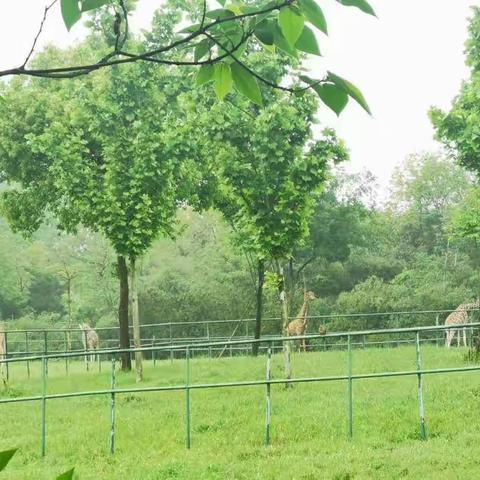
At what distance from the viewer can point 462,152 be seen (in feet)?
59.0

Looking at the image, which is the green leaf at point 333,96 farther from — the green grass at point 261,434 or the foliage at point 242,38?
the green grass at point 261,434

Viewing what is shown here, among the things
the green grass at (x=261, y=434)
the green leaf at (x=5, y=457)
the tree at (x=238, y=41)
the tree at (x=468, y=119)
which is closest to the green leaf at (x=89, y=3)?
the tree at (x=238, y=41)

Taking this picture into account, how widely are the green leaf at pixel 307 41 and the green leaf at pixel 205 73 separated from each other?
0.22 m

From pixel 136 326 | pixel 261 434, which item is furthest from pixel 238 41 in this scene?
pixel 136 326

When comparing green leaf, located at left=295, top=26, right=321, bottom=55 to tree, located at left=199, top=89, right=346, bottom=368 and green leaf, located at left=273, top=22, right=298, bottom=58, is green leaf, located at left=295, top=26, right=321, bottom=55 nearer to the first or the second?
green leaf, located at left=273, top=22, right=298, bottom=58

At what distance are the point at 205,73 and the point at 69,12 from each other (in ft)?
0.90

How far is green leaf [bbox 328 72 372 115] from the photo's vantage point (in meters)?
1.07

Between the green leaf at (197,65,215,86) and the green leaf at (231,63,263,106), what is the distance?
0.05m

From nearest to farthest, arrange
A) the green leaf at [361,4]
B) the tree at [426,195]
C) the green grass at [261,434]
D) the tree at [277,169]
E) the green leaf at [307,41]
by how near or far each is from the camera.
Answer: the green leaf at [361,4]
the green leaf at [307,41]
the green grass at [261,434]
the tree at [277,169]
the tree at [426,195]

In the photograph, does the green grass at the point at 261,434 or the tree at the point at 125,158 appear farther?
the tree at the point at 125,158

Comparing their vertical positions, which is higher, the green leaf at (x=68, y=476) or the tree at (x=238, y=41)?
the tree at (x=238, y=41)

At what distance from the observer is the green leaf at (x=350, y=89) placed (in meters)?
1.07

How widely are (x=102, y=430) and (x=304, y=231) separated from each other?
571 centimetres

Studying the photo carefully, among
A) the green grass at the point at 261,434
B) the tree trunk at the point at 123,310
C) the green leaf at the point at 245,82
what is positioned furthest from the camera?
the tree trunk at the point at 123,310
